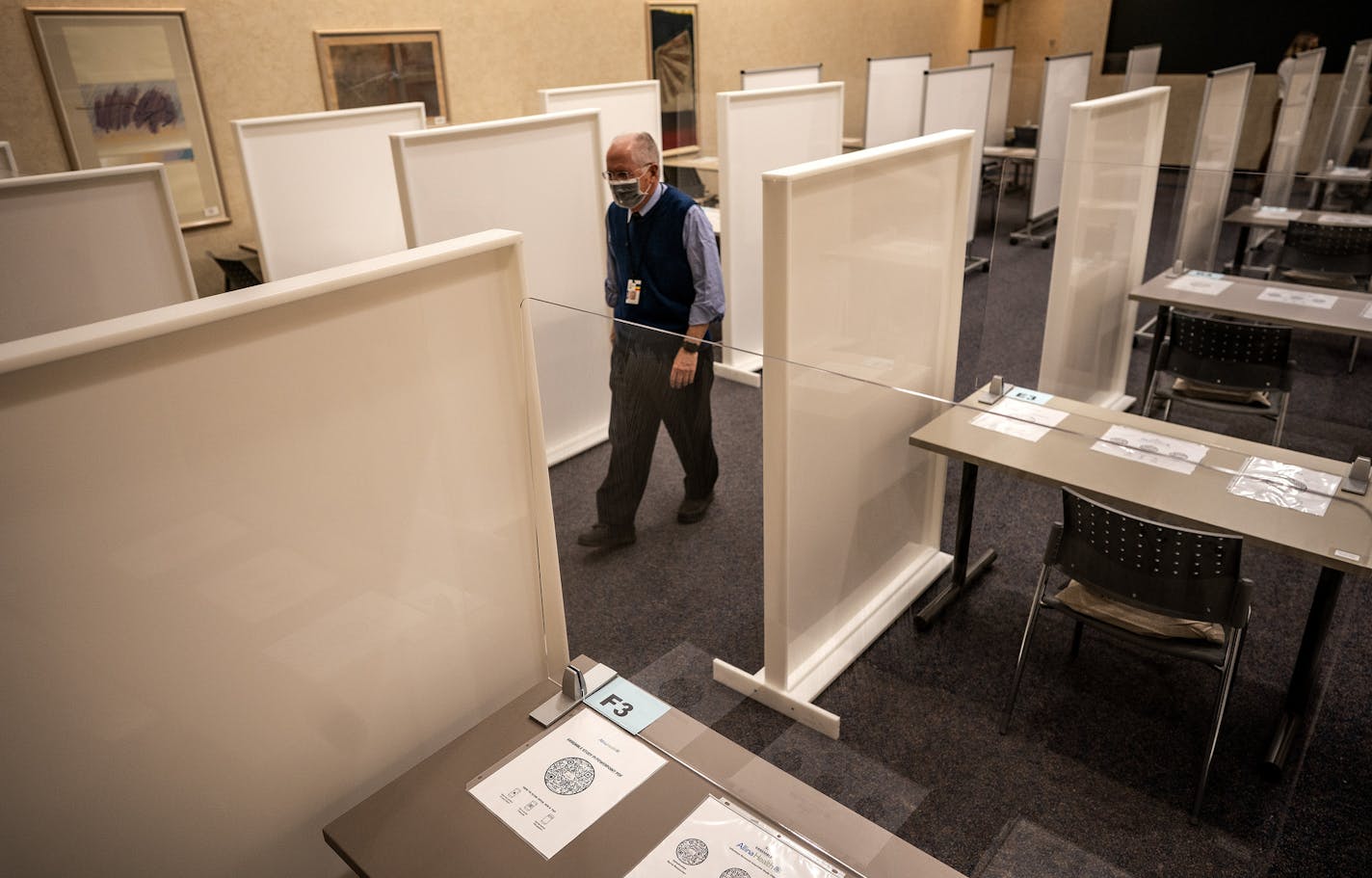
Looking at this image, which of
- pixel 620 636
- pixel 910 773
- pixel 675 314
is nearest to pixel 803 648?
pixel 620 636

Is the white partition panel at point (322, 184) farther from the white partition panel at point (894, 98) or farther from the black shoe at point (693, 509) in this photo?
the white partition panel at point (894, 98)

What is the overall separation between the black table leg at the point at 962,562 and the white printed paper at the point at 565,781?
0.66 metres

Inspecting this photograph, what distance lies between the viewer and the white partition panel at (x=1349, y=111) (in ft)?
23.5

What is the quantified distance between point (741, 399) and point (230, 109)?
4.81m

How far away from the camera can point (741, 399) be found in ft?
6.30

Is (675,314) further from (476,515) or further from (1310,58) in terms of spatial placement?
(1310,58)

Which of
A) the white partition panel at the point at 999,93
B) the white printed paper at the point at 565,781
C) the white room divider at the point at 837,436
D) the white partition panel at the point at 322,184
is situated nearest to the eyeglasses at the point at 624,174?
the white room divider at the point at 837,436

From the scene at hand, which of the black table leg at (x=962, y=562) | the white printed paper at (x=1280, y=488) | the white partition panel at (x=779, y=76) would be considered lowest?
the black table leg at (x=962, y=562)

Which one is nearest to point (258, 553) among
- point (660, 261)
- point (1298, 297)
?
point (660, 261)

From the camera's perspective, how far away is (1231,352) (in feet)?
11.5

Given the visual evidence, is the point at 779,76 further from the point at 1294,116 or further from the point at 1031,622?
the point at 1031,622

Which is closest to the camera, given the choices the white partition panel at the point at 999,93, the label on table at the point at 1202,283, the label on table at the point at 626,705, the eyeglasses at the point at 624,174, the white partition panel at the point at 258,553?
the white partition panel at the point at 258,553

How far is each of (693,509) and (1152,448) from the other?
893 mm

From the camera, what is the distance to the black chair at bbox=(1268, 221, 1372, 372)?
4.45m
